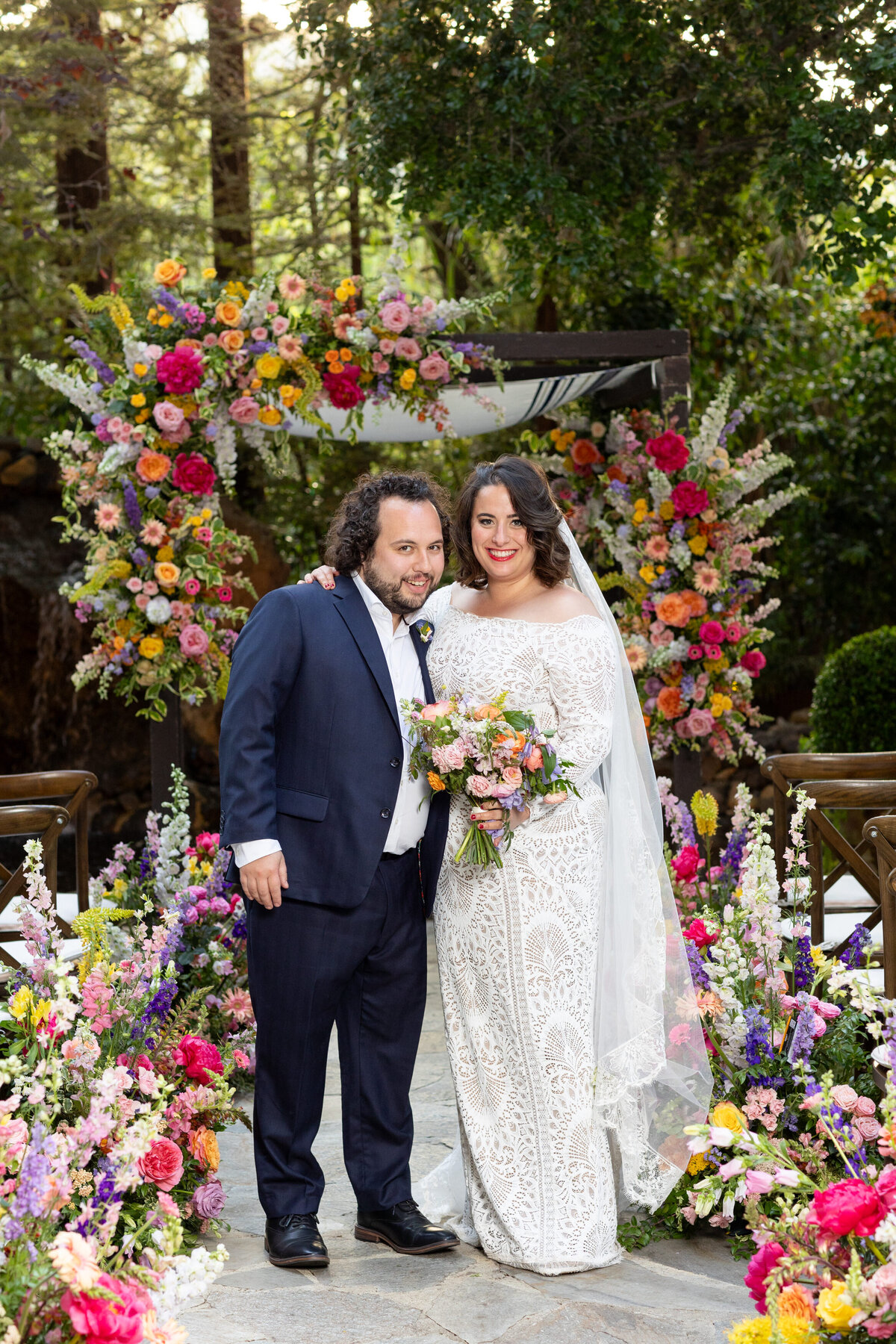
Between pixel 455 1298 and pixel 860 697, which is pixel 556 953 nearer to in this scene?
pixel 455 1298

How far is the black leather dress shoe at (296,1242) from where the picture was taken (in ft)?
10.2

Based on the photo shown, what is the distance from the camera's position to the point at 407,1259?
10.6ft

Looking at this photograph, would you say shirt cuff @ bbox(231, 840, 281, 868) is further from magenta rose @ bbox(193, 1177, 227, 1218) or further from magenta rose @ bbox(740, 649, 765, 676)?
magenta rose @ bbox(740, 649, 765, 676)

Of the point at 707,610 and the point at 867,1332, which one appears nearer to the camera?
the point at 867,1332

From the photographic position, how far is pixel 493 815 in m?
3.07

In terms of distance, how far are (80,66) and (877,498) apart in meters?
6.62

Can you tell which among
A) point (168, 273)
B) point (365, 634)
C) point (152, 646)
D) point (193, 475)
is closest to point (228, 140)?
point (168, 273)

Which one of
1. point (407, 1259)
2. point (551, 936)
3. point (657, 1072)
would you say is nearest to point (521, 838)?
point (551, 936)

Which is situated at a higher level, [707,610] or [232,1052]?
[707,610]

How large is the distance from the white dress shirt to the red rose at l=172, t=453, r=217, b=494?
1803mm

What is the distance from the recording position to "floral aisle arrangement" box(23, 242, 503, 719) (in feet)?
16.2

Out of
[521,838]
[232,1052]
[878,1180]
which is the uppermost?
[521,838]

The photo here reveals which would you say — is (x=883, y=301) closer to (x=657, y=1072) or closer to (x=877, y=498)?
(x=877, y=498)

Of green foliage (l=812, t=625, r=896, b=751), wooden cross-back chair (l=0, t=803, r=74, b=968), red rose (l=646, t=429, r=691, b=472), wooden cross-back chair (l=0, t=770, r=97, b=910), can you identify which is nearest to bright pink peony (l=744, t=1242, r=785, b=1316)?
wooden cross-back chair (l=0, t=803, r=74, b=968)
